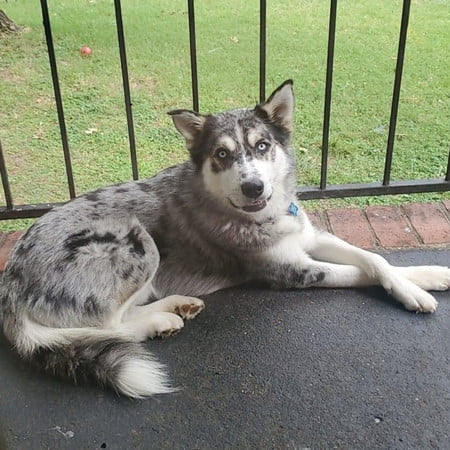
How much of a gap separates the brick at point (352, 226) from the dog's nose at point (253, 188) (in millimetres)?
927

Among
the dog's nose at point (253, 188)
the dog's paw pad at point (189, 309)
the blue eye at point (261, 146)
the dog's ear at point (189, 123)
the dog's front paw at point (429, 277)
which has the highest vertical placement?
the dog's ear at point (189, 123)

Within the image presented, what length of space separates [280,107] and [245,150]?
0.91 ft

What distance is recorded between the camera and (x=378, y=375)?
7.66 ft

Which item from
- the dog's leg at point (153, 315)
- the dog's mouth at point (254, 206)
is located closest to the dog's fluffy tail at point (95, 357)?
the dog's leg at point (153, 315)

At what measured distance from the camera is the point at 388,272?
8.77 ft

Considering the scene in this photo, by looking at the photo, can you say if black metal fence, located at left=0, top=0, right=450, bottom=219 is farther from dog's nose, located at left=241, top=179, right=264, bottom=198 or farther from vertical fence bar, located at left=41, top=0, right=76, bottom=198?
dog's nose, located at left=241, top=179, right=264, bottom=198

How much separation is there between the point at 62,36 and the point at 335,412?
4.99 metres

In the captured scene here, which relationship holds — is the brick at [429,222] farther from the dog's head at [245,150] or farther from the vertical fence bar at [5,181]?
the vertical fence bar at [5,181]

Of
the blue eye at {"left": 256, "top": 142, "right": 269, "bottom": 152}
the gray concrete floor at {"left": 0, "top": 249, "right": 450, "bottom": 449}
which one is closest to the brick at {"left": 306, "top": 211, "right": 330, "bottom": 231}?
the gray concrete floor at {"left": 0, "top": 249, "right": 450, "bottom": 449}

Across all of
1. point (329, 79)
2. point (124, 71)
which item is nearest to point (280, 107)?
point (329, 79)

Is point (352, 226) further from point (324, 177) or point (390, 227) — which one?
point (324, 177)

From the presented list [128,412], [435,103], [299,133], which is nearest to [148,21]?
[299,133]

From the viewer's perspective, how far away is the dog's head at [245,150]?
248 cm

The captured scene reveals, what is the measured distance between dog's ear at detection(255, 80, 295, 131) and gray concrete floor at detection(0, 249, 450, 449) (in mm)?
839
